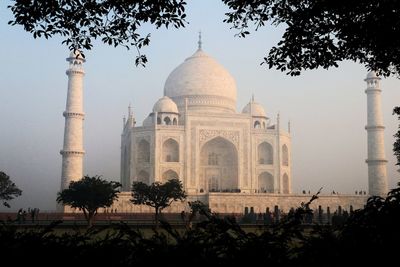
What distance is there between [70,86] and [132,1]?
33845 mm

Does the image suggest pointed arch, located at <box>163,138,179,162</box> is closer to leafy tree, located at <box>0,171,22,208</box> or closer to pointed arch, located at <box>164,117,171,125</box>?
pointed arch, located at <box>164,117,171,125</box>

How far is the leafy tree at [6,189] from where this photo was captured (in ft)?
110

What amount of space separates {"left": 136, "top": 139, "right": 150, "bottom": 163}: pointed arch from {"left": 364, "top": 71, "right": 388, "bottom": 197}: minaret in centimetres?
1805

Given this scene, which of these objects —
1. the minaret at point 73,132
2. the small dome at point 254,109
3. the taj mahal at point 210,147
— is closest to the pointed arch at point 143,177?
the taj mahal at point 210,147

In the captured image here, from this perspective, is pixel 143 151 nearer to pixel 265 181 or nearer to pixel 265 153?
pixel 265 153

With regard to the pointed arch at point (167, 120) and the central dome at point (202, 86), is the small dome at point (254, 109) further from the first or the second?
the pointed arch at point (167, 120)

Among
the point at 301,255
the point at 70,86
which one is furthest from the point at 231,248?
the point at 70,86

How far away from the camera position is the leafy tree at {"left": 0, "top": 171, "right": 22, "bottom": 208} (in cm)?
3362

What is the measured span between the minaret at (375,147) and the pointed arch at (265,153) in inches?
319

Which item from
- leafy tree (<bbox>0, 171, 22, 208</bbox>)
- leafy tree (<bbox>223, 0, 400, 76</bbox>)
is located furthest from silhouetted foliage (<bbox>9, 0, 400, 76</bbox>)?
leafy tree (<bbox>0, 171, 22, 208</bbox>)

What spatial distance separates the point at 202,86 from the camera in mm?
46906

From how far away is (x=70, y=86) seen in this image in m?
39.8

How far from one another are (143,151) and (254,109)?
10787mm

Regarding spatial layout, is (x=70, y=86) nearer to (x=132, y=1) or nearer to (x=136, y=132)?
(x=136, y=132)
